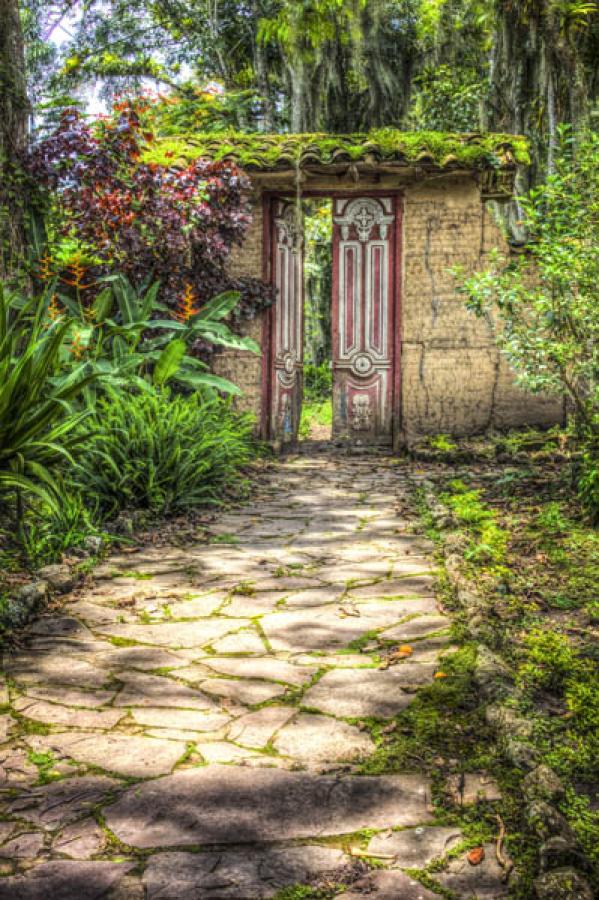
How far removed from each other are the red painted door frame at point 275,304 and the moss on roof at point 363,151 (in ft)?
2.25

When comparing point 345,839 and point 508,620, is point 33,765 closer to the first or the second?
point 345,839

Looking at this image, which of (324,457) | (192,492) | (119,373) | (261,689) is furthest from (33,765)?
(324,457)

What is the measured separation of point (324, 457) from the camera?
9.32 m

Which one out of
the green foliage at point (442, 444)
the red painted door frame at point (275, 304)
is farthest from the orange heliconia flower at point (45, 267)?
the green foliage at point (442, 444)

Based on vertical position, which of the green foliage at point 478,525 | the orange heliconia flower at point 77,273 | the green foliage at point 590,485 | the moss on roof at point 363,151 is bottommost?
the green foliage at point 478,525

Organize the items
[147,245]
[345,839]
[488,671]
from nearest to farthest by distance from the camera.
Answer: [345,839] → [488,671] → [147,245]

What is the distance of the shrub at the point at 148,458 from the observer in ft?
17.7

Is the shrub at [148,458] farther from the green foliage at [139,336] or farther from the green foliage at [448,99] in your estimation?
the green foliage at [448,99]

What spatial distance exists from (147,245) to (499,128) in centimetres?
823

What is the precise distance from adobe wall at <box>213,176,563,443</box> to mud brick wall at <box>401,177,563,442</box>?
0.04 feet

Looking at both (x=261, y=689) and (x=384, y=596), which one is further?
(x=384, y=596)

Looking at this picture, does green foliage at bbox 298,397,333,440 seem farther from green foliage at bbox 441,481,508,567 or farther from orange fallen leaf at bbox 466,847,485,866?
orange fallen leaf at bbox 466,847,485,866

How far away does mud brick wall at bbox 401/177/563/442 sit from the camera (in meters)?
9.24

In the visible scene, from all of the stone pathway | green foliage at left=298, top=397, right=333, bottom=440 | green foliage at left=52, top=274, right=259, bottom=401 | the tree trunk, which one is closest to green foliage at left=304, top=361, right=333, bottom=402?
green foliage at left=298, top=397, right=333, bottom=440
